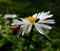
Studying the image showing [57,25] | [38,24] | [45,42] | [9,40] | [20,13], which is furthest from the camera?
[20,13]

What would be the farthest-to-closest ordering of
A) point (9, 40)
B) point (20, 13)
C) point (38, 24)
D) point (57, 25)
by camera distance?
point (20, 13), point (57, 25), point (9, 40), point (38, 24)

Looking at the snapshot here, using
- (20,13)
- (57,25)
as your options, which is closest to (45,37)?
(57,25)

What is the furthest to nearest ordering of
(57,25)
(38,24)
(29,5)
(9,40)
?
(29,5) < (57,25) < (9,40) < (38,24)

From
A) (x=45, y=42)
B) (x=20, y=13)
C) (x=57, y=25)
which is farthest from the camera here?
(x=20, y=13)

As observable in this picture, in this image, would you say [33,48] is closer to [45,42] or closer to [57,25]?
[45,42]

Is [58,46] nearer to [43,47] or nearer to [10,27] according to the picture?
[43,47]

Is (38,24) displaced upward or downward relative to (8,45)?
upward

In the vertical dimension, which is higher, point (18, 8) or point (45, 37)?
point (18, 8)

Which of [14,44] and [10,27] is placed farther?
[10,27]

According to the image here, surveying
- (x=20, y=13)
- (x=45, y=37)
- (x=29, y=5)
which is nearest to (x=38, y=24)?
(x=45, y=37)
